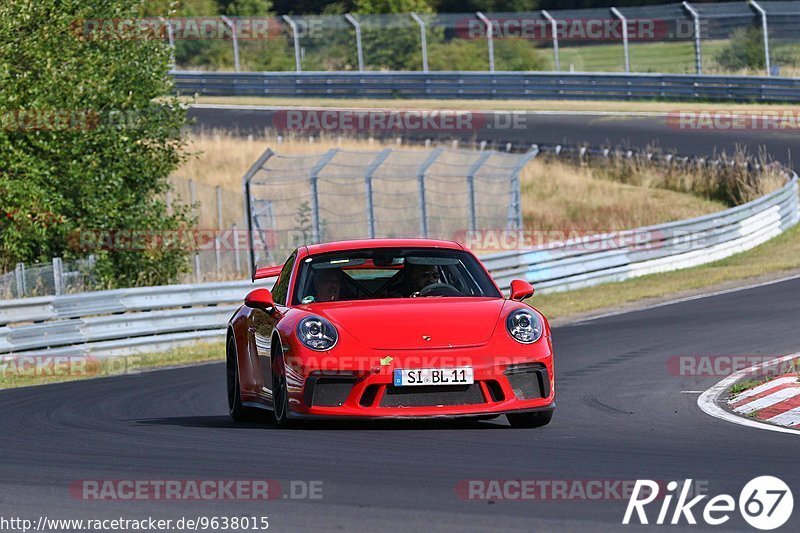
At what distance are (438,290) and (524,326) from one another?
933 mm

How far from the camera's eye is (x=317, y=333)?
29.6 ft

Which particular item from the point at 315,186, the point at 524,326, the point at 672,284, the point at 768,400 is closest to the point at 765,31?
the point at 672,284

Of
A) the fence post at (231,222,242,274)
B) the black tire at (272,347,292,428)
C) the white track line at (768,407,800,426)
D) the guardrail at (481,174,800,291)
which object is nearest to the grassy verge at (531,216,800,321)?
the guardrail at (481,174,800,291)

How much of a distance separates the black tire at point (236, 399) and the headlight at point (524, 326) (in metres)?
2.30

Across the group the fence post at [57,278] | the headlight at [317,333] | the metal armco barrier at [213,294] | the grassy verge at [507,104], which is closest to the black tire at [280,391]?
the headlight at [317,333]

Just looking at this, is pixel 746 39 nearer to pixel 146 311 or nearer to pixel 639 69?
pixel 639 69

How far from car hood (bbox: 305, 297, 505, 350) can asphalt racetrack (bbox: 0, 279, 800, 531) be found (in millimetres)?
542

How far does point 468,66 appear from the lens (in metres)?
56.4

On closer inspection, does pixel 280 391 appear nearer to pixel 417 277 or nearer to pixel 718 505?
pixel 417 277

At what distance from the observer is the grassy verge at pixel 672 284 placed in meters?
21.3

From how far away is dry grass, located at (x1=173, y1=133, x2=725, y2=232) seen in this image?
31906mm

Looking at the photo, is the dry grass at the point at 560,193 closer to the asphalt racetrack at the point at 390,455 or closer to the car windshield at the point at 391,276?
the asphalt racetrack at the point at 390,455

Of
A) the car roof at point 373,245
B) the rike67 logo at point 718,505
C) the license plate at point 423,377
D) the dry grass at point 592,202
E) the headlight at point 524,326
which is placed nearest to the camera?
the rike67 logo at point 718,505

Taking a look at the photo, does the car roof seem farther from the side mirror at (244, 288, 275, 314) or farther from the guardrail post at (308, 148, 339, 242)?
Result: the guardrail post at (308, 148, 339, 242)
